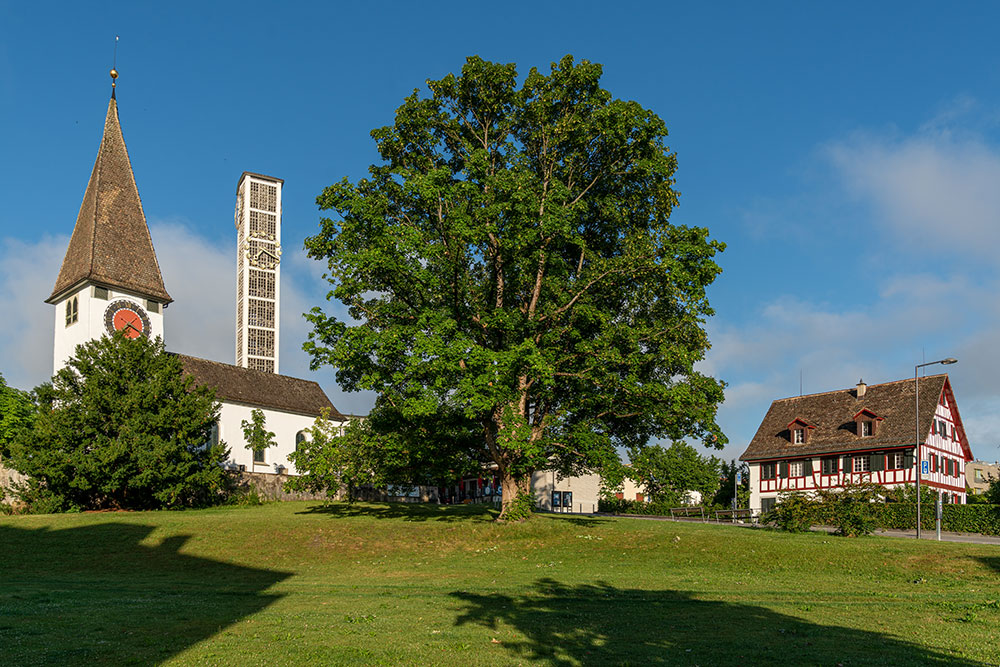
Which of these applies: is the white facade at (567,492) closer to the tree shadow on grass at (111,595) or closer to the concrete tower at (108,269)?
the concrete tower at (108,269)

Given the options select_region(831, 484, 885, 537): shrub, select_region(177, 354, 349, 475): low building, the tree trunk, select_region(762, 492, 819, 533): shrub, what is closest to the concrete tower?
select_region(177, 354, 349, 475): low building

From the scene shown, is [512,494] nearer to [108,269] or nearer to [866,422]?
[866,422]

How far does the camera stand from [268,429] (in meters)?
65.6

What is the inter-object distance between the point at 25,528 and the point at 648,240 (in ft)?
92.2

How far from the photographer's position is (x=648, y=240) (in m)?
32.2

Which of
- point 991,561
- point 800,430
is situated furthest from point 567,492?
point 991,561

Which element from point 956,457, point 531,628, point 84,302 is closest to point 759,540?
point 531,628

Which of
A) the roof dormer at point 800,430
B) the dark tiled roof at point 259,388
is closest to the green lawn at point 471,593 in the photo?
the dark tiled roof at point 259,388

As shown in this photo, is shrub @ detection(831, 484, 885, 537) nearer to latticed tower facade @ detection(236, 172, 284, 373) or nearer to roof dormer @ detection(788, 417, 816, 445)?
roof dormer @ detection(788, 417, 816, 445)

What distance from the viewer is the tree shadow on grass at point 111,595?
12.0 m

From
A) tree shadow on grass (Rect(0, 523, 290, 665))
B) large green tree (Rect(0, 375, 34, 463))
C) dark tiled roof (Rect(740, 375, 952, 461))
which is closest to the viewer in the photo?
tree shadow on grass (Rect(0, 523, 290, 665))

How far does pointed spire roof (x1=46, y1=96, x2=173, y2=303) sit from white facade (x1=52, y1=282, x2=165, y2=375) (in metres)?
0.57

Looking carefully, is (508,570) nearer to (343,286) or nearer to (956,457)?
(343,286)

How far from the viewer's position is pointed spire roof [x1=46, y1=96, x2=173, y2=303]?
58469mm
